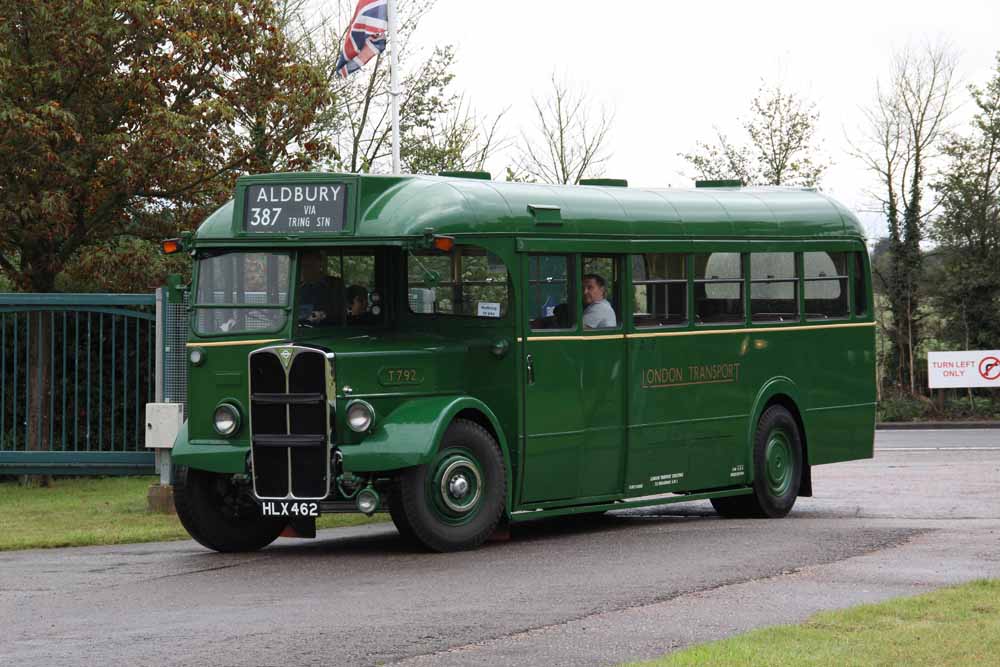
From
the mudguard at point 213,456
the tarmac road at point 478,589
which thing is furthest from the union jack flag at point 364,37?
the mudguard at point 213,456

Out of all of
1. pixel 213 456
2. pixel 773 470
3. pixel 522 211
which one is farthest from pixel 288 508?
pixel 773 470

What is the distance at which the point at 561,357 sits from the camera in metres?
14.1

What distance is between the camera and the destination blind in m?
13.1

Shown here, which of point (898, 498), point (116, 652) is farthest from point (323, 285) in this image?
point (898, 498)

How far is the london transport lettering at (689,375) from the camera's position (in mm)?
15086

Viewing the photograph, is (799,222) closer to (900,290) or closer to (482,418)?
(482,418)

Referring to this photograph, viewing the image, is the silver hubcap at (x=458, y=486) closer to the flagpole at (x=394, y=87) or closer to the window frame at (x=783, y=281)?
the window frame at (x=783, y=281)

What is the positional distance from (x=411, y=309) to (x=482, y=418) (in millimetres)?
1016

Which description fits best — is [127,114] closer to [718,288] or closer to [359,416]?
[718,288]

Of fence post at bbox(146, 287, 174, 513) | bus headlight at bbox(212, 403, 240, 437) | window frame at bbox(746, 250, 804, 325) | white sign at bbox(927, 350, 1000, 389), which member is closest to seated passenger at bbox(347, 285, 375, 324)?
bus headlight at bbox(212, 403, 240, 437)

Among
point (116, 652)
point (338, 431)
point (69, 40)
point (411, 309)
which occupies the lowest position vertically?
point (116, 652)

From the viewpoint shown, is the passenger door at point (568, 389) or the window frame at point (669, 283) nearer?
the passenger door at point (568, 389)

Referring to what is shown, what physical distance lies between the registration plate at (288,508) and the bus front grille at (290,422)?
0.15 ft

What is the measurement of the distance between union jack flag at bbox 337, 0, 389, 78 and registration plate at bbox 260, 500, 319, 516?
13.7 meters
